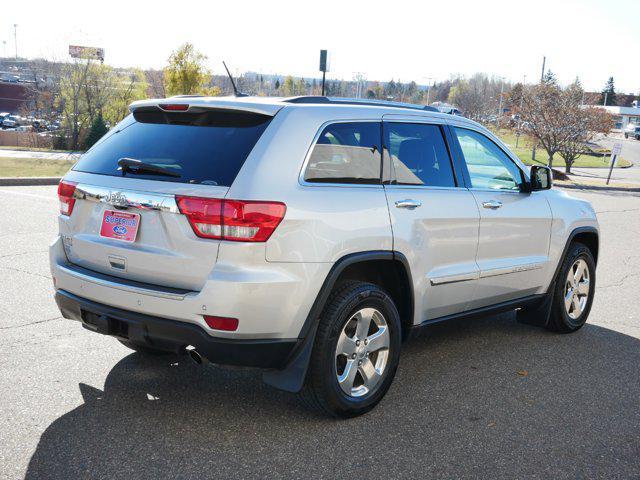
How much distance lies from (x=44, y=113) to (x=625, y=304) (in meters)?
51.6

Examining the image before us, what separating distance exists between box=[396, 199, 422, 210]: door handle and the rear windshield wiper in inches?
53.9

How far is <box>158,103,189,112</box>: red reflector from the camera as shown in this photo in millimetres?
3975

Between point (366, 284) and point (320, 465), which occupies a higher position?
point (366, 284)

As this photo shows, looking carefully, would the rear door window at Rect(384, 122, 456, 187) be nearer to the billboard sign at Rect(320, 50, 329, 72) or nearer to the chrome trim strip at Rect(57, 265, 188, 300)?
the chrome trim strip at Rect(57, 265, 188, 300)

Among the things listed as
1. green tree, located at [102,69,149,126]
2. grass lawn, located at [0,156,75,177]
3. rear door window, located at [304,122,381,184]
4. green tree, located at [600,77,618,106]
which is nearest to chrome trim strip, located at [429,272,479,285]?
rear door window, located at [304,122,381,184]

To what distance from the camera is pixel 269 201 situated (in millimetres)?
3539

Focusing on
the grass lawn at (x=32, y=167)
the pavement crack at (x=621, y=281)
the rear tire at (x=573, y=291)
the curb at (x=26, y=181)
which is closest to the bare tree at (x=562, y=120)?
the grass lawn at (x=32, y=167)

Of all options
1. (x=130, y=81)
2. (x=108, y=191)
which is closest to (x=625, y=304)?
(x=108, y=191)

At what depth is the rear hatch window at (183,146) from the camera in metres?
3.67

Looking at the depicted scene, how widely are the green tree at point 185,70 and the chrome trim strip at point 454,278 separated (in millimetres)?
34557

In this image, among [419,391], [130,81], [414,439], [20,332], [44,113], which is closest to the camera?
[414,439]

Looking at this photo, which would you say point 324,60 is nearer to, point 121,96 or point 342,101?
point 342,101

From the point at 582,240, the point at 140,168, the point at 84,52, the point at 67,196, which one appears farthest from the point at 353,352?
the point at 84,52

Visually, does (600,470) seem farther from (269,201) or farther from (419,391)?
(269,201)
